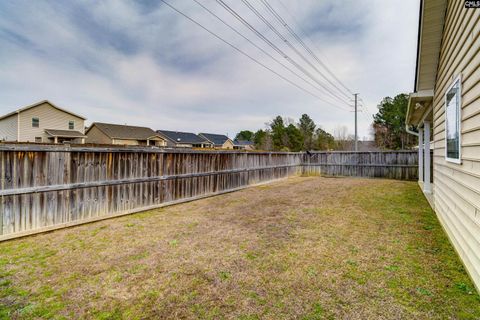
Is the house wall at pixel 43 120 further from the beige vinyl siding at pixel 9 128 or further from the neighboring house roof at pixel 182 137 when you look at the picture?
the neighboring house roof at pixel 182 137

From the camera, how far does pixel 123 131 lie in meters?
A: 27.0

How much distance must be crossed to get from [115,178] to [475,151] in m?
5.96

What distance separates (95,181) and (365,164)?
13424mm

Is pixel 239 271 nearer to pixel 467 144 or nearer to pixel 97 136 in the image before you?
pixel 467 144

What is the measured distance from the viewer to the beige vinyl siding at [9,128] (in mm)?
18920

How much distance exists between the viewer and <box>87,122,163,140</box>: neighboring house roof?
2564 centimetres

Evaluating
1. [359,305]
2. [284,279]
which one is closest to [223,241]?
[284,279]

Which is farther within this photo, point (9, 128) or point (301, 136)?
point (301, 136)

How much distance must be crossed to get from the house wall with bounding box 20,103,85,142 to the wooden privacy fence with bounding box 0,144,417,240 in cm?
2035

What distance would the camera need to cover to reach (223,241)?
3.68 meters

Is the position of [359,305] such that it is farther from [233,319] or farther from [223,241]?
[223,241]

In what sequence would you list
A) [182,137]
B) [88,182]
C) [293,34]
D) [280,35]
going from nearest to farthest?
[88,182]
[280,35]
[293,34]
[182,137]

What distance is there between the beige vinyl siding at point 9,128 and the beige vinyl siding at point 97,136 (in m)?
7.42

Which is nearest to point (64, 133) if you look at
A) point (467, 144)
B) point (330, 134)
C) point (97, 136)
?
point (97, 136)
